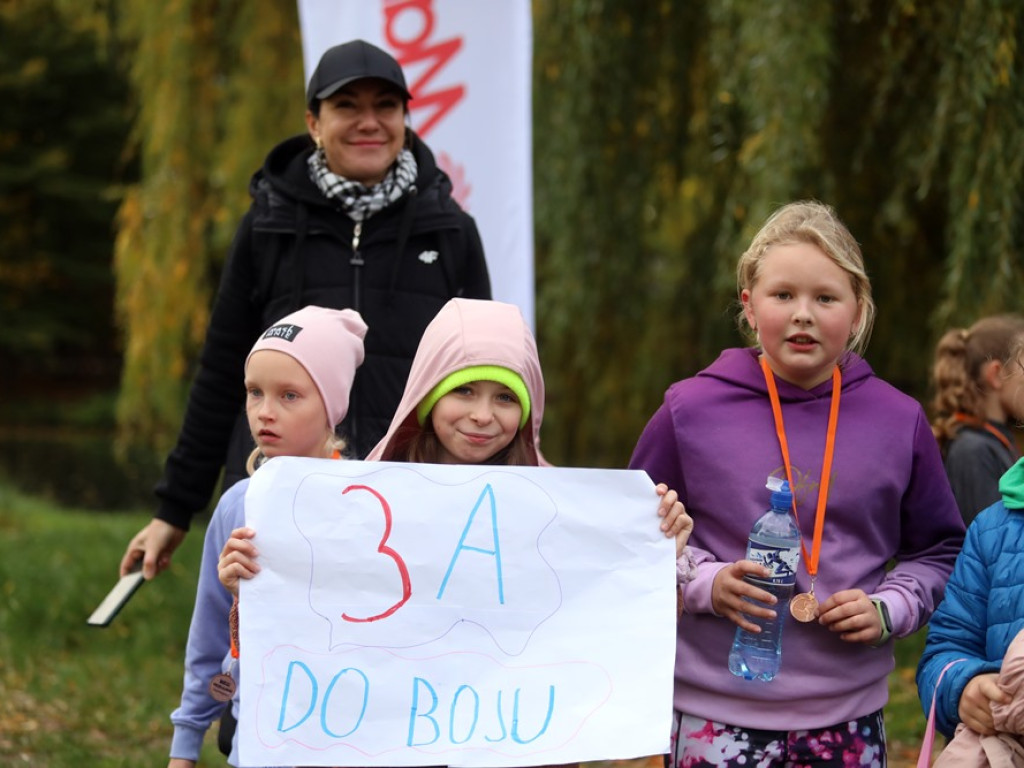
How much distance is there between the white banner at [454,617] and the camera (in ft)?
7.68

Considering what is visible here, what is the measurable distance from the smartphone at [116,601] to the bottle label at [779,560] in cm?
144

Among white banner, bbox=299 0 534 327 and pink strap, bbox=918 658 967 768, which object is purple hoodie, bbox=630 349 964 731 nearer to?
pink strap, bbox=918 658 967 768

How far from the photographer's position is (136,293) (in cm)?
827

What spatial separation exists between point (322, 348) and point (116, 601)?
0.84 meters

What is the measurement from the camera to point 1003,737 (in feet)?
7.44

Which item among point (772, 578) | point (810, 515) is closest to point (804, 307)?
point (810, 515)

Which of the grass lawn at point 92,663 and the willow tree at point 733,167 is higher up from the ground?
the willow tree at point 733,167

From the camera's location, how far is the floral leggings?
2.52m

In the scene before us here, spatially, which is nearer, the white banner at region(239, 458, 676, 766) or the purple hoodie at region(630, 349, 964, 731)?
the white banner at region(239, 458, 676, 766)

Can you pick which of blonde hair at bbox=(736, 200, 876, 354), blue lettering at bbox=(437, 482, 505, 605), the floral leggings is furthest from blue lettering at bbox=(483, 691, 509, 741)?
blonde hair at bbox=(736, 200, 876, 354)

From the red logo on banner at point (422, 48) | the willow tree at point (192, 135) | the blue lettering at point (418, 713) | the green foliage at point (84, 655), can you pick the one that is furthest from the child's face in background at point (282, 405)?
the willow tree at point (192, 135)

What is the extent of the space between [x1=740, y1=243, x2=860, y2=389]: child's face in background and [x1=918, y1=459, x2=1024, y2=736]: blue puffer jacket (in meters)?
0.40

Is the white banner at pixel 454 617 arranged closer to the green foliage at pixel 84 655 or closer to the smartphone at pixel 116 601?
the smartphone at pixel 116 601

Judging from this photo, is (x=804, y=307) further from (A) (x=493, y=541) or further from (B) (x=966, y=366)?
(B) (x=966, y=366)
